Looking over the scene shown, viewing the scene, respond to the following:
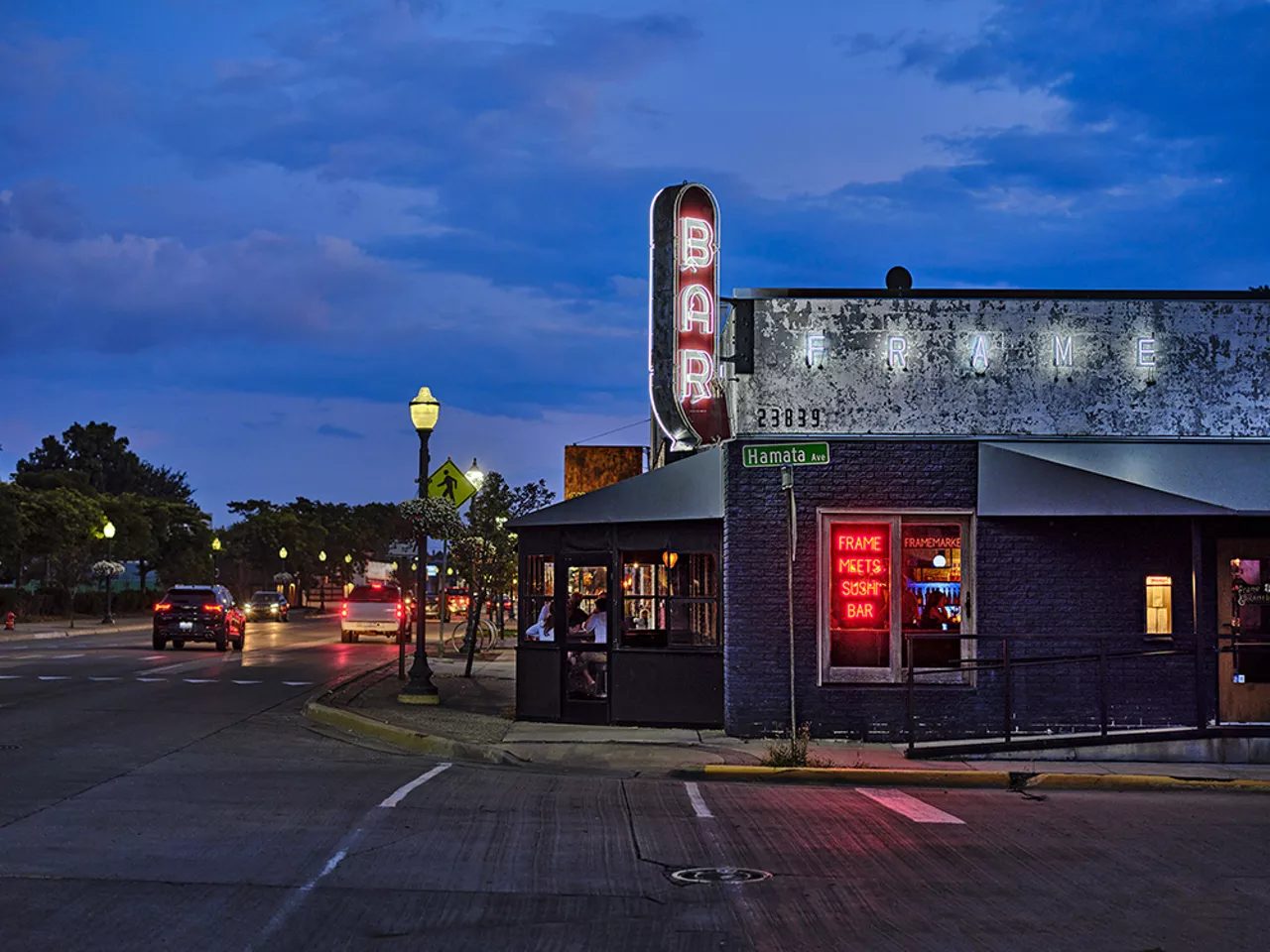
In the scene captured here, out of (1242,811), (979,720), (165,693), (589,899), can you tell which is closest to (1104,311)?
(979,720)

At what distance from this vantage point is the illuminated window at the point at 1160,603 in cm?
1700

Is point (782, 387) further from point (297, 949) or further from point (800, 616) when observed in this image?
point (297, 949)

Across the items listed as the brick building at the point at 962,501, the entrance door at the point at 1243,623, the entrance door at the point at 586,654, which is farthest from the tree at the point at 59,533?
the entrance door at the point at 1243,623

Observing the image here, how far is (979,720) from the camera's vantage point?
55.2 ft

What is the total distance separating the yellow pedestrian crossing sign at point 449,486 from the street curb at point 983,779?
401 inches

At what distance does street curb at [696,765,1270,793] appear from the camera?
1430 cm

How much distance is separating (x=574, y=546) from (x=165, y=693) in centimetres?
794

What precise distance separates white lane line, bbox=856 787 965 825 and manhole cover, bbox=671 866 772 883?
287 cm

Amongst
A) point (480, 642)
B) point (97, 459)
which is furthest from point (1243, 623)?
point (97, 459)

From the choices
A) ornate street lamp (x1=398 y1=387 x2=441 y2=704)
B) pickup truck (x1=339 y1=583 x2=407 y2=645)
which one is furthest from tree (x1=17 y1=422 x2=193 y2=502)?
ornate street lamp (x1=398 y1=387 x2=441 y2=704)

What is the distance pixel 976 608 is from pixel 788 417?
322 cm

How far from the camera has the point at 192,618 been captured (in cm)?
3622

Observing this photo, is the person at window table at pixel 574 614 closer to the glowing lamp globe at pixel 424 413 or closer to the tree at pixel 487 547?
the glowing lamp globe at pixel 424 413

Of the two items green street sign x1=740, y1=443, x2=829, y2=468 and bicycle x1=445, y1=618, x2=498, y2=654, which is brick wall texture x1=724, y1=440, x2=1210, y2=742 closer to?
green street sign x1=740, y1=443, x2=829, y2=468
